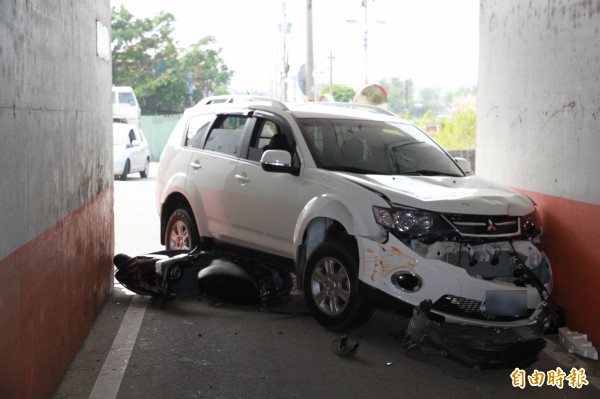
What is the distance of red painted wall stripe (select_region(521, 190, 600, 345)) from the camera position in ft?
21.7

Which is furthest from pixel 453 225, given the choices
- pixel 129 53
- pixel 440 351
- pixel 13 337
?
pixel 129 53

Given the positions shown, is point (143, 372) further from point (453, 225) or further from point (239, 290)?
point (453, 225)

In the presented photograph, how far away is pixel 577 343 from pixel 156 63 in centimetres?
4579

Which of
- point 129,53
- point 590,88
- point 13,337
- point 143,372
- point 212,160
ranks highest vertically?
point 129,53

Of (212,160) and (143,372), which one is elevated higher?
(212,160)

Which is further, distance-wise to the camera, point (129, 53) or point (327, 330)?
point (129, 53)

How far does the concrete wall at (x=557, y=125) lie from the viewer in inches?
261

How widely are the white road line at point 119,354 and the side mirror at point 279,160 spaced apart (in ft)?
6.20

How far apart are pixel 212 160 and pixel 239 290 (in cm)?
173

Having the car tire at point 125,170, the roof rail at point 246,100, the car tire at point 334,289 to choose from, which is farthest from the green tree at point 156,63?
the car tire at point 334,289

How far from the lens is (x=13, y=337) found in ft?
13.3

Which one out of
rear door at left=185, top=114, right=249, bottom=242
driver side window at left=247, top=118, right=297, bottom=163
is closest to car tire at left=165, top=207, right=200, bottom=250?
rear door at left=185, top=114, right=249, bottom=242

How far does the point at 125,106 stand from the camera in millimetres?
37406

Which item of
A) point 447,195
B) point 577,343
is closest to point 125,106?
point 447,195
